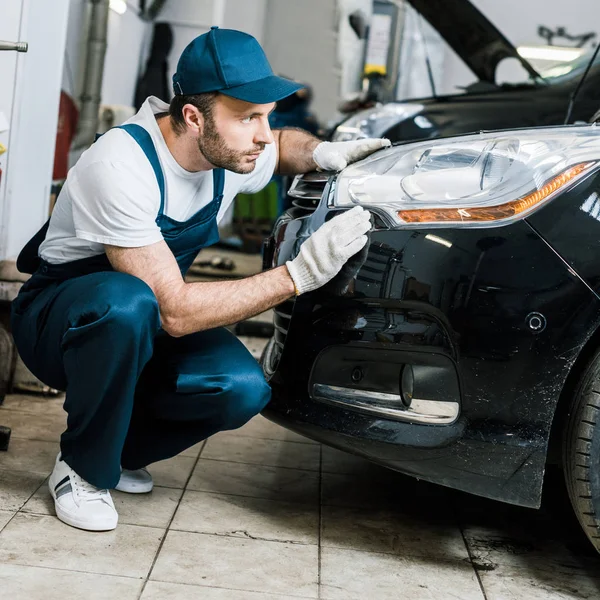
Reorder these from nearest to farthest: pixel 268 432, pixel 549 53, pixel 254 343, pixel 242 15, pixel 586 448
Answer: pixel 586 448, pixel 268 432, pixel 254 343, pixel 549 53, pixel 242 15

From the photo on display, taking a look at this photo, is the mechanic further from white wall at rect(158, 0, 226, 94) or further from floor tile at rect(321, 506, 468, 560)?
white wall at rect(158, 0, 226, 94)

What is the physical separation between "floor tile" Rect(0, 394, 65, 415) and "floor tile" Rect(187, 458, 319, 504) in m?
0.67

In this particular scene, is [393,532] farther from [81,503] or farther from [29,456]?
[29,456]

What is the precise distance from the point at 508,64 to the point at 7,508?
3338mm

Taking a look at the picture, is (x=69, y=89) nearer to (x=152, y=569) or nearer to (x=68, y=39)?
(x=68, y=39)

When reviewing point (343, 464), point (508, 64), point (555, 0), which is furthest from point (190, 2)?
point (343, 464)

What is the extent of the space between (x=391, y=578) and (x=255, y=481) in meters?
0.65

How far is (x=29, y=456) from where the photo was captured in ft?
8.18

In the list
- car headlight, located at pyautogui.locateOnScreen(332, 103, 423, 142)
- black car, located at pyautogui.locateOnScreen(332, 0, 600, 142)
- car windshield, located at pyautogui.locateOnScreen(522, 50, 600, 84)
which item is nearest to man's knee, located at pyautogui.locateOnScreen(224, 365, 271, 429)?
black car, located at pyautogui.locateOnScreen(332, 0, 600, 142)

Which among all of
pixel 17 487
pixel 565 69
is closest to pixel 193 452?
pixel 17 487

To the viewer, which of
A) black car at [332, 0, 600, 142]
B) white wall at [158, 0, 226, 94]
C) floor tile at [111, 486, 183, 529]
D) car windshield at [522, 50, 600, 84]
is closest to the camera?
floor tile at [111, 486, 183, 529]

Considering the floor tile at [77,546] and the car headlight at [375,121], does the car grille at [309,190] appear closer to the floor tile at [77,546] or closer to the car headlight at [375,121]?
the floor tile at [77,546]

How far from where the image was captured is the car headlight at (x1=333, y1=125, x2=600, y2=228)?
1.84 meters

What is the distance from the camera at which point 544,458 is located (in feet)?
6.15
